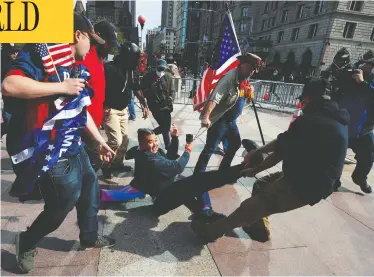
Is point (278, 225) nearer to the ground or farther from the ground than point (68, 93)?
nearer to the ground

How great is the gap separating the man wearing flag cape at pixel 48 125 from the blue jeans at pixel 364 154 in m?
4.35

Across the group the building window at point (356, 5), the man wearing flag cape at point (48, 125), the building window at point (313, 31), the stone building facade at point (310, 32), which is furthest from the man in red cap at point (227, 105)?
the building window at point (313, 31)

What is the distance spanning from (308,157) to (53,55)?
2.06 m

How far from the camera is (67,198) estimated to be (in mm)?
1890

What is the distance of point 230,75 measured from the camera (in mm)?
3461

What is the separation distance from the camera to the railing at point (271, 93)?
11711mm

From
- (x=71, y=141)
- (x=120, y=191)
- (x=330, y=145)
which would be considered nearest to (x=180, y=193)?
(x=120, y=191)

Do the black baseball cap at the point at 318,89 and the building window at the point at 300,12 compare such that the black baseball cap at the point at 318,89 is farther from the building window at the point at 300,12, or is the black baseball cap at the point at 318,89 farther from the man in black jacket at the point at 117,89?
the building window at the point at 300,12

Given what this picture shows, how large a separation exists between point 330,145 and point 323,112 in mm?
273

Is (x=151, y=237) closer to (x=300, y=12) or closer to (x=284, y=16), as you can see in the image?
(x=300, y=12)

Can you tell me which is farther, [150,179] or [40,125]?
[150,179]

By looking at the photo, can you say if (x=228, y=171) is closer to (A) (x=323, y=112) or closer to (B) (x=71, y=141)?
(A) (x=323, y=112)

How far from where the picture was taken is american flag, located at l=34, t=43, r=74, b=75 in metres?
1.60

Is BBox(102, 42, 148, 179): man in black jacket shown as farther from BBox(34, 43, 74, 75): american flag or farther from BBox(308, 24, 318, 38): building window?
BBox(308, 24, 318, 38): building window
